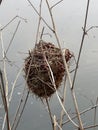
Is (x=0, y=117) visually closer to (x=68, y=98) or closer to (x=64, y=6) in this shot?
(x=68, y=98)

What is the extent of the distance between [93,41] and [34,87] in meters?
5.37

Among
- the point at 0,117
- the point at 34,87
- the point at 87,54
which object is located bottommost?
the point at 0,117

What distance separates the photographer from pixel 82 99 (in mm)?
5633

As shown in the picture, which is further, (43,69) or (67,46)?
(67,46)

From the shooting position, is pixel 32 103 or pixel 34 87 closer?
pixel 34 87

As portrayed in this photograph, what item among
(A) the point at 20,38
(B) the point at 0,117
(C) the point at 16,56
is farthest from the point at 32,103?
(A) the point at 20,38

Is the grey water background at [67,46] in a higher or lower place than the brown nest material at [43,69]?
lower

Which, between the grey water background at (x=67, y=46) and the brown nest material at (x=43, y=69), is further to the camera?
the grey water background at (x=67, y=46)

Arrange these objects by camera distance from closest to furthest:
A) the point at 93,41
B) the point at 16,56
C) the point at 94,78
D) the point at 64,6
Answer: the point at 16,56 → the point at 94,78 → the point at 93,41 → the point at 64,6

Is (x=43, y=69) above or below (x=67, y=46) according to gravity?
above

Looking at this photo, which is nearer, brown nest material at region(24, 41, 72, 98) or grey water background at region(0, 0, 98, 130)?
brown nest material at region(24, 41, 72, 98)

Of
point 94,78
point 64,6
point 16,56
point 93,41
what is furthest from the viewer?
point 64,6

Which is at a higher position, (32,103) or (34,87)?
(34,87)

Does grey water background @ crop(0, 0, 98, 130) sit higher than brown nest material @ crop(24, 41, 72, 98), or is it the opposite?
brown nest material @ crop(24, 41, 72, 98)
